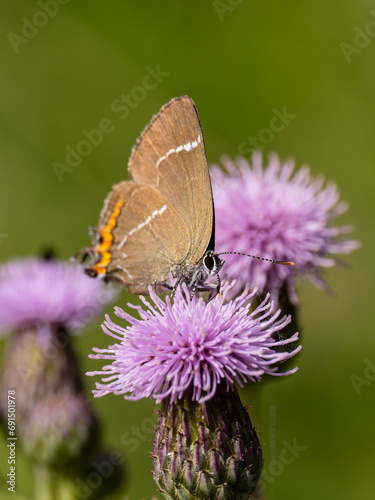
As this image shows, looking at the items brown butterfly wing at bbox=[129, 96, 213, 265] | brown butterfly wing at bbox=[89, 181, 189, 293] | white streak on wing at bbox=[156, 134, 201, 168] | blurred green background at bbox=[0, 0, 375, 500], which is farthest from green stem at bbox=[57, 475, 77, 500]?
white streak on wing at bbox=[156, 134, 201, 168]

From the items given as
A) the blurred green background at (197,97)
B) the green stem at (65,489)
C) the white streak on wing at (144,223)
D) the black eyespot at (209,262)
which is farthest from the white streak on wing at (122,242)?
the blurred green background at (197,97)

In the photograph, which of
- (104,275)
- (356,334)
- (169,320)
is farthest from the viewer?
(356,334)

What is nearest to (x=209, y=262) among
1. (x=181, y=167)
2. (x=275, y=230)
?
(x=181, y=167)

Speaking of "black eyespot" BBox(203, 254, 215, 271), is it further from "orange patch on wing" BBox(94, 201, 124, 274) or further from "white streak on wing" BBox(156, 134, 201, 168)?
"orange patch on wing" BBox(94, 201, 124, 274)

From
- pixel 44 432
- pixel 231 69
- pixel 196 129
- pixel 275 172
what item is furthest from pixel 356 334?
pixel 196 129

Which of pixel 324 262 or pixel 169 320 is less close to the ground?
pixel 324 262

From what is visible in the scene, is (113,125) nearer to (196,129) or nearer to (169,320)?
(196,129)

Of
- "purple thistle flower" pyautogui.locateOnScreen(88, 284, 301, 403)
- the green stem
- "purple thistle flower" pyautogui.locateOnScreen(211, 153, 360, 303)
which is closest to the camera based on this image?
"purple thistle flower" pyautogui.locateOnScreen(88, 284, 301, 403)
